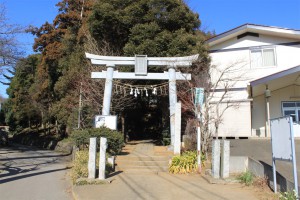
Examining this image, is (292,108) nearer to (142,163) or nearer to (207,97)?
(207,97)

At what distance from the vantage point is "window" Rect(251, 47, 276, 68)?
69.2 ft

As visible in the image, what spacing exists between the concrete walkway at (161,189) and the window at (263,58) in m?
12.9

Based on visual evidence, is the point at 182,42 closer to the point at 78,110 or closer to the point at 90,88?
the point at 90,88

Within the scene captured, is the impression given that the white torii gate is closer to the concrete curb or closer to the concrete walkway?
the concrete curb

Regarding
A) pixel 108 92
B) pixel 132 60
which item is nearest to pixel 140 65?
pixel 132 60

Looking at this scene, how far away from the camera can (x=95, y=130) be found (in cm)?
1356

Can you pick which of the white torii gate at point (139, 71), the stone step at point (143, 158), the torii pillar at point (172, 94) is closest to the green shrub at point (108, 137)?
the stone step at point (143, 158)

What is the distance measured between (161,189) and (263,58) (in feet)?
49.8

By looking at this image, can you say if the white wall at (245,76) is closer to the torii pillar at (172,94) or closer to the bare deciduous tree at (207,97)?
the bare deciduous tree at (207,97)

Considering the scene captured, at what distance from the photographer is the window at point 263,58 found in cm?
2109

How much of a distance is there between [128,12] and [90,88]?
5.08m

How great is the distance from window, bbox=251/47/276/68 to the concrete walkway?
508 inches

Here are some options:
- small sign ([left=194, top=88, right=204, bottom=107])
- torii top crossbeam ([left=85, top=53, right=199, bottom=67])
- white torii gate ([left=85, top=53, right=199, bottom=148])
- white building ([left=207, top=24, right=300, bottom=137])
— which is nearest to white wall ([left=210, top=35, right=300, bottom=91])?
white building ([left=207, top=24, right=300, bottom=137])

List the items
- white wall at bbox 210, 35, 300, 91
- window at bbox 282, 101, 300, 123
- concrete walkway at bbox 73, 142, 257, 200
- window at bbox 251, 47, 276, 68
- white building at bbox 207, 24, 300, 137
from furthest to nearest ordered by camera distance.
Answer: window at bbox 251, 47, 276, 68 → window at bbox 282, 101, 300, 123 → white wall at bbox 210, 35, 300, 91 → white building at bbox 207, 24, 300, 137 → concrete walkway at bbox 73, 142, 257, 200
